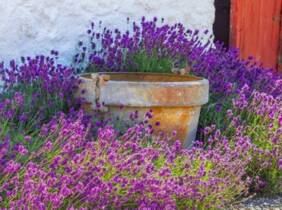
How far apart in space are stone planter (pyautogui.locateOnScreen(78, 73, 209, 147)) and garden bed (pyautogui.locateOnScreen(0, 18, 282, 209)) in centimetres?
8

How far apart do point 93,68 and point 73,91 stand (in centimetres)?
64

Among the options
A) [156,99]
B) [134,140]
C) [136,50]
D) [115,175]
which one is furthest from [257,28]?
[115,175]

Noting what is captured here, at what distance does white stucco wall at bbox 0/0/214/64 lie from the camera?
4.98 m

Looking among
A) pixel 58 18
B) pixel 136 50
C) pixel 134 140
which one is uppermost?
pixel 58 18

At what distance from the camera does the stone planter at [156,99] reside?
4.41 meters

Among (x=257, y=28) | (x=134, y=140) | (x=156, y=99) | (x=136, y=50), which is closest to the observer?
(x=134, y=140)

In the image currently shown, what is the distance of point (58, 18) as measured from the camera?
527cm

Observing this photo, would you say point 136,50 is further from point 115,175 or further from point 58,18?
point 115,175

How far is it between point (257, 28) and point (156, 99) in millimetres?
3417

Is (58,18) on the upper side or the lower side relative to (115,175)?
upper

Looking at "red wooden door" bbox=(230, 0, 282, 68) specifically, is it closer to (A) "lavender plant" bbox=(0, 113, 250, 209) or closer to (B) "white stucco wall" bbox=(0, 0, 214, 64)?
(B) "white stucco wall" bbox=(0, 0, 214, 64)

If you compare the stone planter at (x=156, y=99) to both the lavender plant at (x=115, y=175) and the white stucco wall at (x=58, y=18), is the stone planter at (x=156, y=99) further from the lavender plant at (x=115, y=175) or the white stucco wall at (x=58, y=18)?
the white stucco wall at (x=58, y=18)

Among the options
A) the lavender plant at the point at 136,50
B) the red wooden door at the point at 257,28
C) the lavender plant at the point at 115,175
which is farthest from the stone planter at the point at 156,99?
the red wooden door at the point at 257,28

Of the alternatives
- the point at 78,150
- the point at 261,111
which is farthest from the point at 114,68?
the point at 78,150
